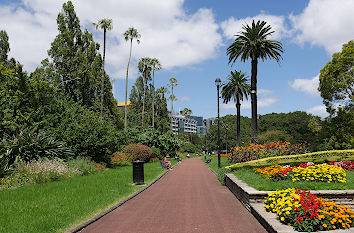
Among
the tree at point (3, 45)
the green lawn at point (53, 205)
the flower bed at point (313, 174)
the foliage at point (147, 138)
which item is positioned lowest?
the green lawn at point (53, 205)

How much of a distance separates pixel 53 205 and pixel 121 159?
2194 centimetres

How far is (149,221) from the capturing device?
7.46 meters

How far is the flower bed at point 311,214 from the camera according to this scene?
552 cm

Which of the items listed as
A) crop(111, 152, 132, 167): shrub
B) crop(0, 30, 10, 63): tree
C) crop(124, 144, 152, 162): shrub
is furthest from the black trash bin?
crop(0, 30, 10, 63): tree

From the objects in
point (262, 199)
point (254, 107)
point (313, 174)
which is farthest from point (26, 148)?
point (254, 107)

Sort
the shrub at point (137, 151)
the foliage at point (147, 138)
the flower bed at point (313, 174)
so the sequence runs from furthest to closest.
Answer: the foliage at point (147, 138), the shrub at point (137, 151), the flower bed at point (313, 174)

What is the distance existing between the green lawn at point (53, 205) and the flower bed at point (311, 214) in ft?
16.7

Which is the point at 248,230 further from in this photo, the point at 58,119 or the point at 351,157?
the point at 58,119

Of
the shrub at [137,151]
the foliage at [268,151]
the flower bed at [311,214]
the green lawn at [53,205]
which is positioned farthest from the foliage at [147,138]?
the flower bed at [311,214]

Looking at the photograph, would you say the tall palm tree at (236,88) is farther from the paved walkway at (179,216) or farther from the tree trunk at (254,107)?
the paved walkway at (179,216)

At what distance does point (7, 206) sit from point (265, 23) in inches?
1139

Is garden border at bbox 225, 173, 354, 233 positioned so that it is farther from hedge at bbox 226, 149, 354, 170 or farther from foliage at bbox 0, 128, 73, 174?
foliage at bbox 0, 128, 73, 174

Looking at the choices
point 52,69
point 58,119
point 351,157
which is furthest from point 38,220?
point 52,69

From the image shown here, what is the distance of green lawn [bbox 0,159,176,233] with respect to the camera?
6.72 metres
